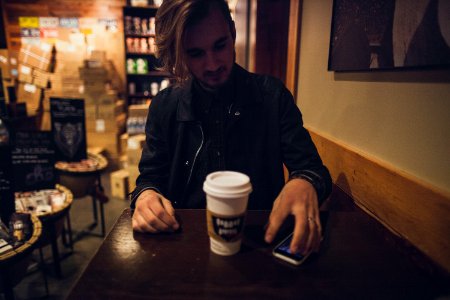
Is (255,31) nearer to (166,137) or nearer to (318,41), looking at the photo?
(318,41)

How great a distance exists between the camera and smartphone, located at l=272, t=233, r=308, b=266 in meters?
0.75

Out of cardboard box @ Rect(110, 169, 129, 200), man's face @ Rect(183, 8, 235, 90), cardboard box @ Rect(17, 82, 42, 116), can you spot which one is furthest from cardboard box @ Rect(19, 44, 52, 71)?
man's face @ Rect(183, 8, 235, 90)

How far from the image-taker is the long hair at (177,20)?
3.67ft

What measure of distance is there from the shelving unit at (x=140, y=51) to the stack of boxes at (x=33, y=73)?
4.78 feet

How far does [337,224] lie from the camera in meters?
0.97

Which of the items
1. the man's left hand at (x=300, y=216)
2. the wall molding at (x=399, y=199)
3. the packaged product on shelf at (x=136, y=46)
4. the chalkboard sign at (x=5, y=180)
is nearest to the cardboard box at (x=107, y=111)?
the packaged product on shelf at (x=136, y=46)

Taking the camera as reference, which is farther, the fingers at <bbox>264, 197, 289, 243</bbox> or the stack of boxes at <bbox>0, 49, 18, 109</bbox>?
the stack of boxes at <bbox>0, 49, 18, 109</bbox>

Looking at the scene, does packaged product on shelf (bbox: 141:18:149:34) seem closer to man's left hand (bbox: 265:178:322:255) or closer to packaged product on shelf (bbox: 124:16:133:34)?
packaged product on shelf (bbox: 124:16:133:34)

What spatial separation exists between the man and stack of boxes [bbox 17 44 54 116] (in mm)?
5421

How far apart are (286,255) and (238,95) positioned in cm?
80

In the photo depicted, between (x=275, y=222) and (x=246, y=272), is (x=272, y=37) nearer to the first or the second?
(x=275, y=222)

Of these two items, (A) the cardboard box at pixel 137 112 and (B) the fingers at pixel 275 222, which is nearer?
(B) the fingers at pixel 275 222

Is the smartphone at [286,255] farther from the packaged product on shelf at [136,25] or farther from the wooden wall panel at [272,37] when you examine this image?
the packaged product on shelf at [136,25]

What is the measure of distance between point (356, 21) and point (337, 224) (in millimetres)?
922
